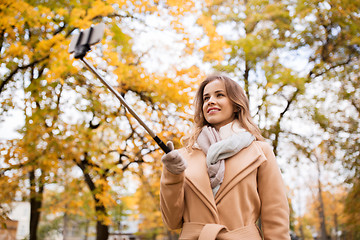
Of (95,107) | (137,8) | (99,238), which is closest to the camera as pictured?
(137,8)

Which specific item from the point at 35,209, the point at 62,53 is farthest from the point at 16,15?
the point at 35,209

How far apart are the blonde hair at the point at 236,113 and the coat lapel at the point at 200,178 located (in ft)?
0.42

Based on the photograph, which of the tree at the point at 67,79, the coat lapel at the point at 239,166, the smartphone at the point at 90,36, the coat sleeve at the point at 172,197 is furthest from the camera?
the tree at the point at 67,79

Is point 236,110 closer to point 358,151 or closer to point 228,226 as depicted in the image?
point 228,226

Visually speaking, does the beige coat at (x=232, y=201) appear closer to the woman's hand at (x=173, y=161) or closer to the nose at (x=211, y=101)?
the woman's hand at (x=173, y=161)

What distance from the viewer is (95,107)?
6.89 metres

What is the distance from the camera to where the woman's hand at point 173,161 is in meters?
1.56

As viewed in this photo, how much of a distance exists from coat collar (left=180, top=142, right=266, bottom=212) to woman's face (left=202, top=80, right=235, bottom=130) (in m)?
0.27

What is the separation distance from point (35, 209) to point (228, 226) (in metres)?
8.43

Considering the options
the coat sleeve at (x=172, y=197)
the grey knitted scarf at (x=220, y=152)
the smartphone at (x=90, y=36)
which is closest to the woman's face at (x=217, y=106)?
the grey knitted scarf at (x=220, y=152)

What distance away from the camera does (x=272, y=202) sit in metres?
1.81

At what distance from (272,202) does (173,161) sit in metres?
0.66

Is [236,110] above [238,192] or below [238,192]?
above

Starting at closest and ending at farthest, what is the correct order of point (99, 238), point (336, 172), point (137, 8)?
point (137, 8)
point (99, 238)
point (336, 172)
